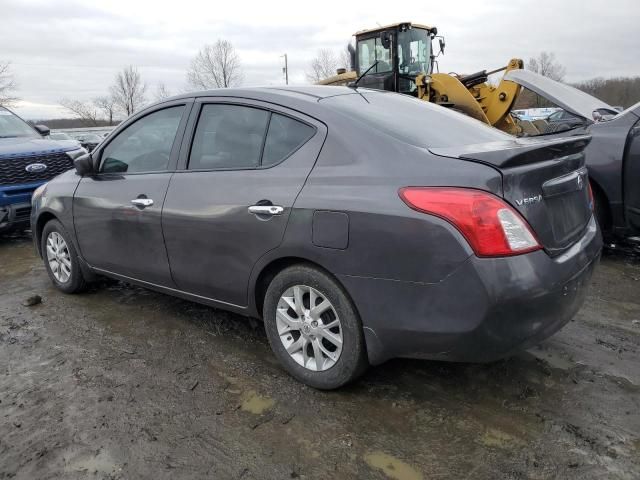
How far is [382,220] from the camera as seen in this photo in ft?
8.10

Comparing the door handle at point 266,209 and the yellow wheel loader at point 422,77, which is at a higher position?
the yellow wheel loader at point 422,77

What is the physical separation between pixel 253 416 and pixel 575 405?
165cm

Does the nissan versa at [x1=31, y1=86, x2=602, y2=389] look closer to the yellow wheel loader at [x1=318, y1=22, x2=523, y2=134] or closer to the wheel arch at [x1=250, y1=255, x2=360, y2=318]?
the wheel arch at [x1=250, y1=255, x2=360, y2=318]

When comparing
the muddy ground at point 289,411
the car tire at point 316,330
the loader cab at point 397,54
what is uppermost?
the loader cab at point 397,54

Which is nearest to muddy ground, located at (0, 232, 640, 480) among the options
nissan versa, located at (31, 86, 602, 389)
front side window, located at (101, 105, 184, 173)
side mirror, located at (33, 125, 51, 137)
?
nissan versa, located at (31, 86, 602, 389)

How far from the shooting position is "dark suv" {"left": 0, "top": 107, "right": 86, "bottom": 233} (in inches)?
263

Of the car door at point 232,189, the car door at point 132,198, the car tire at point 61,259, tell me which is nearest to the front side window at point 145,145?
the car door at point 132,198

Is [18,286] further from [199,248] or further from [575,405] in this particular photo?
[575,405]

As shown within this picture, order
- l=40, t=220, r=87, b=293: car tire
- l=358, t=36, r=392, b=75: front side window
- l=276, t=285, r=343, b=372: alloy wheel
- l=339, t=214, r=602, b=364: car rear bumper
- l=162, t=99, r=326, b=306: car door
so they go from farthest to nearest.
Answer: l=358, t=36, r=392, b=75: front side window < l=40, t=220, r=87, b=293: car tire < l=162, t=99, r=326, b=306: car door < l=276, t=285, r=343, b=372: alloy wheel < l=339, t=214, r=602, b=364: car rear bumper

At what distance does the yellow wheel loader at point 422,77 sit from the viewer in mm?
9617

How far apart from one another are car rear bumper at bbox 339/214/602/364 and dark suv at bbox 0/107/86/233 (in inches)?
226

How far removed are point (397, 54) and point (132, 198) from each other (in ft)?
29.7

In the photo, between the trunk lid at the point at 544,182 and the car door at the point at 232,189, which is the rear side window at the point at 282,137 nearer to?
the car door at the point at 232,189

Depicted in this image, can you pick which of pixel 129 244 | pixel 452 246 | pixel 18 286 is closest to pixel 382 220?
pixel 452 246
